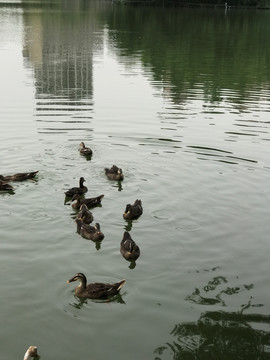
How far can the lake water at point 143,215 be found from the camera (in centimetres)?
996

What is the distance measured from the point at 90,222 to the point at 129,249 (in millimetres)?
2275

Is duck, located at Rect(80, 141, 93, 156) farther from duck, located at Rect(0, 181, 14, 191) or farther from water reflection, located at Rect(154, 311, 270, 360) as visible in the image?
water reflection, located at Rect(154, 311, 270, 360)

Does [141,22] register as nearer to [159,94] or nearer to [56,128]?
[159,94]

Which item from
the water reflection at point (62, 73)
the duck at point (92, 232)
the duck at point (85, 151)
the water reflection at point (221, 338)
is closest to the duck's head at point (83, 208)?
the duck at point (92, 232)

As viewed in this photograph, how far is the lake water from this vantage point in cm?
996

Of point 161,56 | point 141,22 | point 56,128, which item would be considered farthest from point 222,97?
point 141,22

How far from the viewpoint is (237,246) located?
13.1m

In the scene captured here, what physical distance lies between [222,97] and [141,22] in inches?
2123

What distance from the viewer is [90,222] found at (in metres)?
14.2

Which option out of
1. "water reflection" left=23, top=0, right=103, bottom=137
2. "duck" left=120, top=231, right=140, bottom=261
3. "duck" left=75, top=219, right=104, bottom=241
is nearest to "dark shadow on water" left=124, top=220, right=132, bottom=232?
"duck" left=75, top=219, right=104, bottom=241

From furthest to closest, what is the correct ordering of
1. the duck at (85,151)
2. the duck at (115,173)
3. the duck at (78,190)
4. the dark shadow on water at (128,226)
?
the duck at (85,151)
the duck at (115,173)
the duck at (78,190)
the dark shadow on water at (128,226)

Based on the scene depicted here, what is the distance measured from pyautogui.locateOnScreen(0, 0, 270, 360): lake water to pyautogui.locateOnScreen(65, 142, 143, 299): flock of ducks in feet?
0.77

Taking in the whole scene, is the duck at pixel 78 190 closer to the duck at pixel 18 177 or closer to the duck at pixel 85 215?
the duck at pixel 85 215

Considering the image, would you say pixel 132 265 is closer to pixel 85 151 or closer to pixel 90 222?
pixel 90 222
